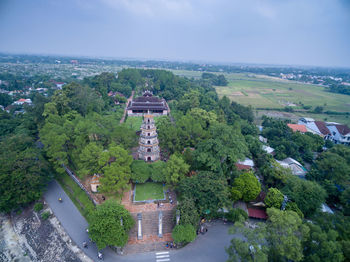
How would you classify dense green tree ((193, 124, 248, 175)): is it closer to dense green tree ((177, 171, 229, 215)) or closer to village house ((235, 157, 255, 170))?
village house ((235, 157, 255, 170))

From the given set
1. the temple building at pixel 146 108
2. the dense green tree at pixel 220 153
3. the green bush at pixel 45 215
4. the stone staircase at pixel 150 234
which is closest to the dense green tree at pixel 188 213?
the stone staircase at pixel 150 234

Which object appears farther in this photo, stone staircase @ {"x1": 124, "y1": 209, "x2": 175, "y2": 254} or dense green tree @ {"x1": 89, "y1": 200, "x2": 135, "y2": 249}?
stone staircase @ {"x1": 124, "y1": 209, "x2": 175, "y2": 254}

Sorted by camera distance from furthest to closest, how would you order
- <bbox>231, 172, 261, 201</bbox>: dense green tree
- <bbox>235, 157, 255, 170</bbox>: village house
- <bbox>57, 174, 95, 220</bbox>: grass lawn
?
<bbox>235, 157, 255, 170</bbox>: village house < <bbox>231, 172, 261, 201</bbox>: dense green tree < <bbox>57, 174, 95, 220</bbox>: grass lawn

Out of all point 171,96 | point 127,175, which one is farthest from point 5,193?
point 171,96

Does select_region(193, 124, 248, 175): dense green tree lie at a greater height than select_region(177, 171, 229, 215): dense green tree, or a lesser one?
greater

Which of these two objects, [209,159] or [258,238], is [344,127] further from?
[258,238]

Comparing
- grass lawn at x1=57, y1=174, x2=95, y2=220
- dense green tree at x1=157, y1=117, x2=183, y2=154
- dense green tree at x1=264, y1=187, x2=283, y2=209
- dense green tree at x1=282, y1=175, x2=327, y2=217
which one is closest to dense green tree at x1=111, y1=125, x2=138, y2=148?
dense green tree at x1=157, y1=117, x2=183, y2=154

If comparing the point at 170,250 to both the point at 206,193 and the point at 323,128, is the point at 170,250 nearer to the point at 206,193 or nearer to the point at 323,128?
the point at 206,193
